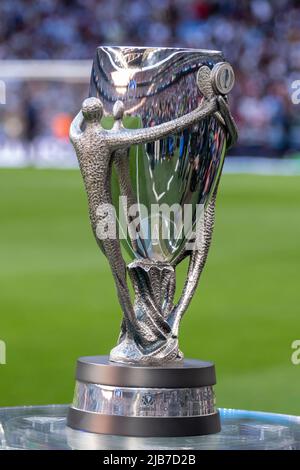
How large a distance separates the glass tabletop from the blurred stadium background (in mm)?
2205

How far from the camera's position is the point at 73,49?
24.3 m

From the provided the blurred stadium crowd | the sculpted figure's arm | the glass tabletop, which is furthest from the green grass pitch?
the blurred stadium crowd

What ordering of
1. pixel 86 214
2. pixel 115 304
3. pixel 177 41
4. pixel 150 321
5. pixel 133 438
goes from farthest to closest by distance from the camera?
pixel 177 41, pixel 86 214, pixel 115 304, pixel 150 321, pixel 133 438

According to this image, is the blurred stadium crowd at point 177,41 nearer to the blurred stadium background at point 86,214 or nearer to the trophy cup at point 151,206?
the blurred stadium background at point 86,214

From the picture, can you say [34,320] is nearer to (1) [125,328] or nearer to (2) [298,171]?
(1) [125,328]

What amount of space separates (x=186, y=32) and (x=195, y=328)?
57.1 feet

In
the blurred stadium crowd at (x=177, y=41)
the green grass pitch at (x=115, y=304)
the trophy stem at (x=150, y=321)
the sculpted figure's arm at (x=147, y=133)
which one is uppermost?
the blurred stadium crowd at (x=177, y=41)

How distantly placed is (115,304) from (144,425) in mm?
4951

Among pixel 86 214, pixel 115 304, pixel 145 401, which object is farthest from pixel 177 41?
pixel 145 401

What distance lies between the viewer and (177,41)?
23.5 metres

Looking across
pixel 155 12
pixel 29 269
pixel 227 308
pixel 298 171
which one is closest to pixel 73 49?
pixel 155 12

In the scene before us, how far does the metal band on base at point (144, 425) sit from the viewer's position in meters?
2.39

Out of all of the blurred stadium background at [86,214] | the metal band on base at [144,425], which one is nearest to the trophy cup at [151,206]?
the metal band on base at [144,425]

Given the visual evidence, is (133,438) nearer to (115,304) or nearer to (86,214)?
(115,304)
